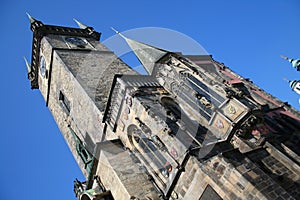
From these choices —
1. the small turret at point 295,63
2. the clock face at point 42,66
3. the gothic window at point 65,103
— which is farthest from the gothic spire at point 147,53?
the small turret at point 295,63

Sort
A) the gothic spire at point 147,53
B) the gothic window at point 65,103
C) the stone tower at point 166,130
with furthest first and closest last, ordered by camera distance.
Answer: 1. the gothic window at point 65,103
2. the gothic spire at point 147,53
3. the stone tower at point 166,130

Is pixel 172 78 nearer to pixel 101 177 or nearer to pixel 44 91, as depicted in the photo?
pixel 101 177

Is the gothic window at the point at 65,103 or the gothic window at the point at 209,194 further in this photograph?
the gothic window at the point at 65,103

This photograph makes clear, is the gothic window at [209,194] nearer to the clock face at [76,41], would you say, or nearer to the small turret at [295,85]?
the clock face at [76,41]

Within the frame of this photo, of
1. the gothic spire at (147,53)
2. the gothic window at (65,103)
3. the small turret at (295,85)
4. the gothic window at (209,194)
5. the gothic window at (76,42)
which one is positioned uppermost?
the gothic spire at (147,53)

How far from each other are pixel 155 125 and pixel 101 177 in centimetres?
401

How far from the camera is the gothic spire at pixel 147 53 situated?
18.7 m

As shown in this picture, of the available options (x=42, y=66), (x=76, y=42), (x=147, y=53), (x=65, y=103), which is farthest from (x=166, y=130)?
(x=42, y=66)

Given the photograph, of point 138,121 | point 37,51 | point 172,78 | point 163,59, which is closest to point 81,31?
point 37,51

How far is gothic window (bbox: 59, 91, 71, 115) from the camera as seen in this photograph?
19802 mm

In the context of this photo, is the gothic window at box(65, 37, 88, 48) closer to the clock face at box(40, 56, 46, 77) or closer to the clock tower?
the clock tower

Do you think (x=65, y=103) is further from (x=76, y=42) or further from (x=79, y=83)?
(x=76, y=42)

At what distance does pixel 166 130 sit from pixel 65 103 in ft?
40.1

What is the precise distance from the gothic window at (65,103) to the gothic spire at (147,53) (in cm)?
624
